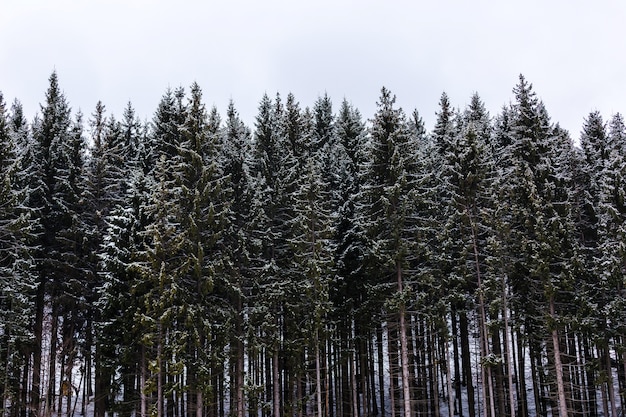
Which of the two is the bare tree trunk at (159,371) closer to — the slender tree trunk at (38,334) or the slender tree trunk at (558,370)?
the slender tree trunk at (38,334)

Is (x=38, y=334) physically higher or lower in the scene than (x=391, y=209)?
lower

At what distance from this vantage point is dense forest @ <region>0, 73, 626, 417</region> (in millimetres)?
23422

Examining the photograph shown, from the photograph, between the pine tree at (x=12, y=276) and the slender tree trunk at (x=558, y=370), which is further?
the slender tree trunk at (x=558, y=370)

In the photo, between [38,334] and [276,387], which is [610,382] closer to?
[276,387]

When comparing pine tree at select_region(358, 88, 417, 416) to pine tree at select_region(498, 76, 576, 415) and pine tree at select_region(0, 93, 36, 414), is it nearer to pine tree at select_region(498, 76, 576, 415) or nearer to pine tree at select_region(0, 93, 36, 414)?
pine tree at select_region(498, 76, 576, 415)

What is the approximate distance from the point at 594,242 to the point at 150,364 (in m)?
23.1

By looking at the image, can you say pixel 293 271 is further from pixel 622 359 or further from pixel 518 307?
pixel 622 359

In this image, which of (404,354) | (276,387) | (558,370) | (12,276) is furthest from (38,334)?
(558,370)

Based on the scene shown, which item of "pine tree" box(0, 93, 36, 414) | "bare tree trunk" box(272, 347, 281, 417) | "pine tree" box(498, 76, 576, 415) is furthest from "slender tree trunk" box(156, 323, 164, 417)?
"pine tree" box(498, 76, 576, 415)

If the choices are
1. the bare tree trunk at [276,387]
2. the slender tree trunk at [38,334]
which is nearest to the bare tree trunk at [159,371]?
the bare tree trunk at [276,387]

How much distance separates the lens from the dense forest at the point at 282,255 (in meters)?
23.4

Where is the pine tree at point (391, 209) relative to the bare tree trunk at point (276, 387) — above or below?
above

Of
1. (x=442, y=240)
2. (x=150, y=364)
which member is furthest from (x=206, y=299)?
(x=442, y=240)

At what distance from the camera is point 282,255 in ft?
92.5
